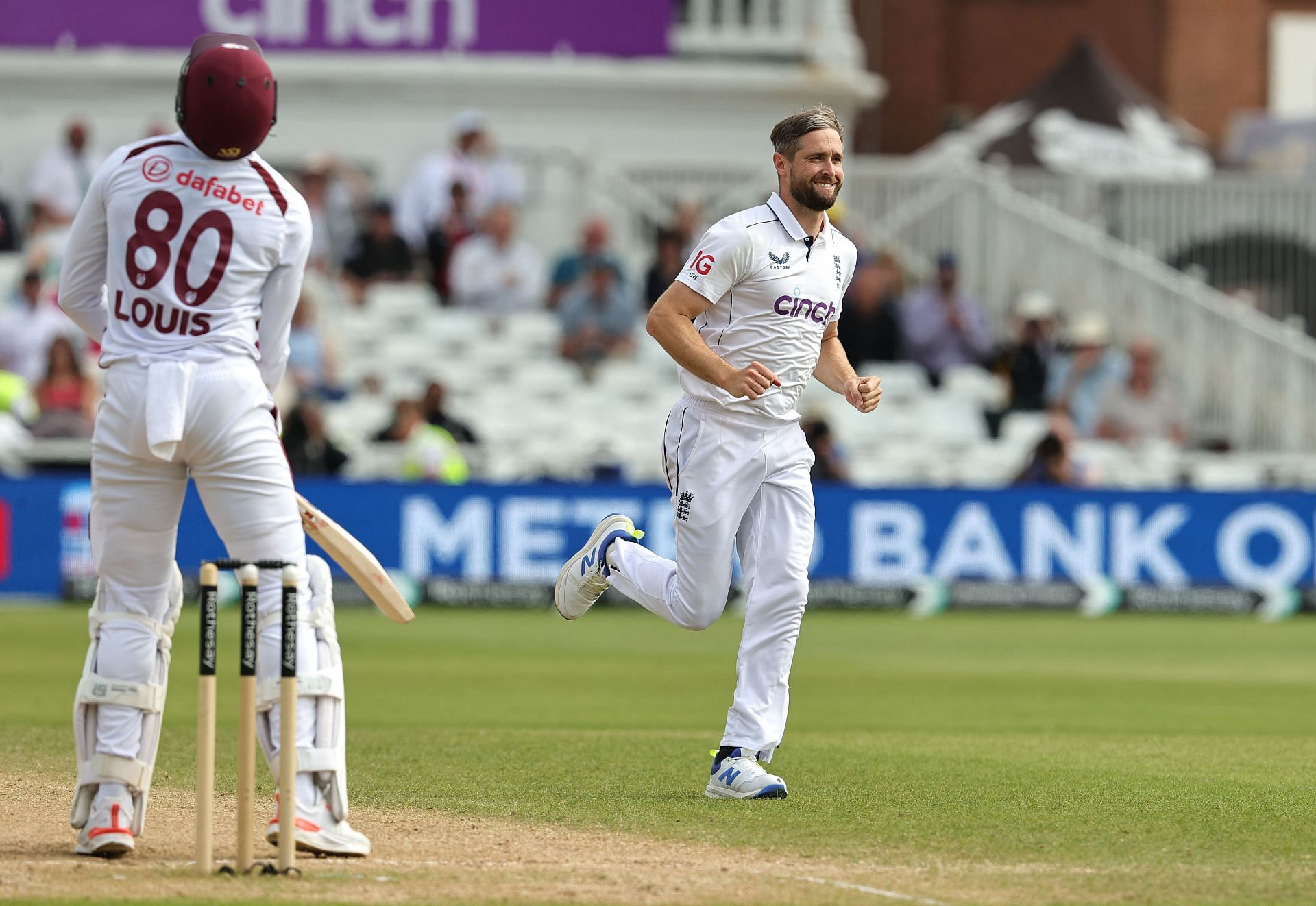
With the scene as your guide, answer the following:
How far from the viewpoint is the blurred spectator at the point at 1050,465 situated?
18.5m

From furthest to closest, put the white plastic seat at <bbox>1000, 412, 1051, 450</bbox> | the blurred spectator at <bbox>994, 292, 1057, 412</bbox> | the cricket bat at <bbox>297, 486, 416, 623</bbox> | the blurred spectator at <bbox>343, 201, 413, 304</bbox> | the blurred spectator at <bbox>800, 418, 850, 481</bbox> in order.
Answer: the blurred spectator at <bbox>343, 201, 413, 304</bbox>
the blurred spectator at <bbox>994, 292, 1057, 412</bbox>
the white plastic seat at <bbox>1000, 412, 1051, 450</bbox>
the blurred spectator at <bbox>800, 418, 850, 481</bbox>
the cricket bat at <bbox>297, 486, 416, 623</bbox>

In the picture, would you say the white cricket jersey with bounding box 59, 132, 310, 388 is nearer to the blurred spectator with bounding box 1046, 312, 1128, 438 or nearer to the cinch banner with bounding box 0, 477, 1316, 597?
the cinch banner with bounding box 0, 477, 1316, 597

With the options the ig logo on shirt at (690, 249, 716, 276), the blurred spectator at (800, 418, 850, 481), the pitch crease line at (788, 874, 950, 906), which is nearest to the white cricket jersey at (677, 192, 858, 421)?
the ig logo on shirt at (690, 249, 716, 276)

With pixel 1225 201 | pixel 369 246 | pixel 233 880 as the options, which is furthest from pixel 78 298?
pixel 1225 201

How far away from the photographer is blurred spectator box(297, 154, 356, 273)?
2170 centimetres

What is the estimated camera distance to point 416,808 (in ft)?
24.1

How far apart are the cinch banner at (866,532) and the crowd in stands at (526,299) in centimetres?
136

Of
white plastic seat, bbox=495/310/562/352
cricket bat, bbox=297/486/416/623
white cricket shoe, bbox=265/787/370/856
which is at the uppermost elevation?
white plastic seat, bbox=495/310/562/352

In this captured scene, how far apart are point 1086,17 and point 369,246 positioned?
1696cm

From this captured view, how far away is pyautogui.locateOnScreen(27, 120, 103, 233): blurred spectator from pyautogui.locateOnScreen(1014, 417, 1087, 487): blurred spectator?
9410mm

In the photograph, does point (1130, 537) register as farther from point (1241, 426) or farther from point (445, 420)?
point (445, 420)

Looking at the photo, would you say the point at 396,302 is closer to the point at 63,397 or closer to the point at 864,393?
the point at 63,397

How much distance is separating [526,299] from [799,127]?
1398 cm

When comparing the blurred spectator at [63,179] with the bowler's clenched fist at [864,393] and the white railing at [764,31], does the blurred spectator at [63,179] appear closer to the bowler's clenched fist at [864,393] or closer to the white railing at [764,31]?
the white railing at [764,31]
